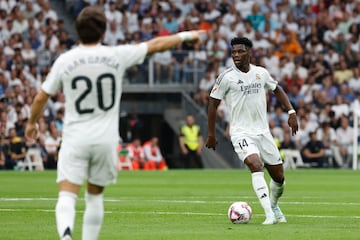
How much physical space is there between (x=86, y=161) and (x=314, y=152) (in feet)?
82.6

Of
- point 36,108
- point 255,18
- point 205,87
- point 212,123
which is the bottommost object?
point 205,87

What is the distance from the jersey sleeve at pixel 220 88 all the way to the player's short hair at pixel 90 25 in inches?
213

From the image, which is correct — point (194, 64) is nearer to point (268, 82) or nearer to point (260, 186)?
point (268, 82)

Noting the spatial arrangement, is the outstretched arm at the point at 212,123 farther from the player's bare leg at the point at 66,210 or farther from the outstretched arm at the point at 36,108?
the player's bare leg at the point at 66,210

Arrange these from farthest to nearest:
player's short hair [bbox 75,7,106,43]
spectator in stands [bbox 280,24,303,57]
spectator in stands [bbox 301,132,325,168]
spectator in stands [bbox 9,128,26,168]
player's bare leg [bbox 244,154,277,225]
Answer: spectator in stands [bbox 280,24,303,57]
spectator in stands [bbox 301,132,325,168]
spectator in stands [bbox 9,128,26,168]
player's bare leg [bbox 244,154,277,225]
player's short hair [bbox 75,7,106,43]

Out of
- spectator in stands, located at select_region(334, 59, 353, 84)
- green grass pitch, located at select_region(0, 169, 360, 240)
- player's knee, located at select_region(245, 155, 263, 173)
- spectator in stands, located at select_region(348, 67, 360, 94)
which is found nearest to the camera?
green grass pitch, located at select_region(0, 169, 360, 240)

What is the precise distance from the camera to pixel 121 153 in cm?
3441

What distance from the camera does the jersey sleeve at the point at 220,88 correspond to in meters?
15.5

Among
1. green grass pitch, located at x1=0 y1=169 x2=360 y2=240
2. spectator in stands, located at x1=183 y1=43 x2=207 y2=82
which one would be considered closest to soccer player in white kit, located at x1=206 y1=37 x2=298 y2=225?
Answer: green grass pitch, located at x1=0 y1=169 x2=360 y2=240

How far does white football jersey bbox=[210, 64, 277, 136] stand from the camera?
1543cm

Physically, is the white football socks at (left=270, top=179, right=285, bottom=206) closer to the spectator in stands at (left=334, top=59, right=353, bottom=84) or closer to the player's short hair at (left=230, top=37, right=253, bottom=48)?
the player's short hair at (left=230, top=37, right=253, bottom=48)

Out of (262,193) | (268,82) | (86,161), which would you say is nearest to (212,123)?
(268,82)

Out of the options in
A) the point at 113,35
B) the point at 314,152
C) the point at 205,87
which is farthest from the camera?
the point at 113,35

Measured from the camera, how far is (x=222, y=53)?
3697cm
